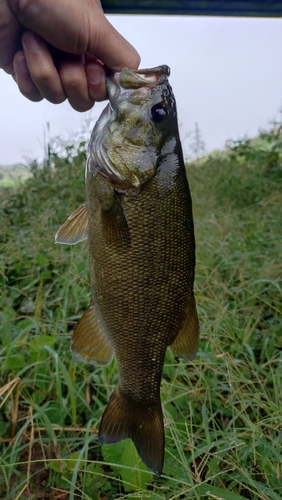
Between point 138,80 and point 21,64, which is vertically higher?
point 21,64

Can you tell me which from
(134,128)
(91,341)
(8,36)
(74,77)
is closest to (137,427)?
(91,341)

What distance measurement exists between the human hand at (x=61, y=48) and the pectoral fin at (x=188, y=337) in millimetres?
850

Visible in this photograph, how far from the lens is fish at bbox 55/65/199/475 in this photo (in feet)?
3.82

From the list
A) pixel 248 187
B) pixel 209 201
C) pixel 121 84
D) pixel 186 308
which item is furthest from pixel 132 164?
pixel 248 187

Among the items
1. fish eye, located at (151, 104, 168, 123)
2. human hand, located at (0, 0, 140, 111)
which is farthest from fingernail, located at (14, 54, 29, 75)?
fish eye, located at (151, 104, 168, 123)

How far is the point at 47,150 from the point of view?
187 inches

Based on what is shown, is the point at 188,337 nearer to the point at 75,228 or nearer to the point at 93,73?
the point at 75,228

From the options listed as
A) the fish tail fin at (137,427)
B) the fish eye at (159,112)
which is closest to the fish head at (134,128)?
the fish eye at (159,112)

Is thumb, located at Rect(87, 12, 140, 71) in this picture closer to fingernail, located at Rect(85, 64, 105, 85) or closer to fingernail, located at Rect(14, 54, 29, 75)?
fingernail, located at Rect(85, 64, 105, 85)

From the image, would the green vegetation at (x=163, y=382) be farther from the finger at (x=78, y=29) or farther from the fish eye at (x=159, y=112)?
the finger at (x=78, y=29)

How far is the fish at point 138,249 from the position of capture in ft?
3.82

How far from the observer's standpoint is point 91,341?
4.16 feet

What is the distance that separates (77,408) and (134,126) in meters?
1.39

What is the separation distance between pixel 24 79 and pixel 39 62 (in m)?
0.14
